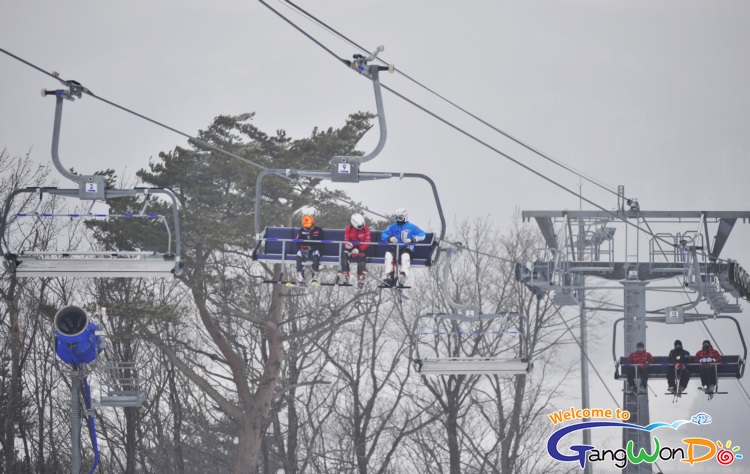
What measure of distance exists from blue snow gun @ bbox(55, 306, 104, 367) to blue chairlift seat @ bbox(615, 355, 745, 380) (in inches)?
427

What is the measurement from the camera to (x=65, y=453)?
39156mm

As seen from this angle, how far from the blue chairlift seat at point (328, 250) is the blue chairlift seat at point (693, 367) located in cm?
805

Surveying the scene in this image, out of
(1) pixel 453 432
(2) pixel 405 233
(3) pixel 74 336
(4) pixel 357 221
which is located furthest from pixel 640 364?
(1) pixel 453 432

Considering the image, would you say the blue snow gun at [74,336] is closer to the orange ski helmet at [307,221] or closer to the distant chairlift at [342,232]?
the distant chairlift at [342,232]

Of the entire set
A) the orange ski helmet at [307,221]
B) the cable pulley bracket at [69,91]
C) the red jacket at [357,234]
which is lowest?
the red jacket at [357,234]

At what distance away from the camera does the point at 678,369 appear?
934 inches

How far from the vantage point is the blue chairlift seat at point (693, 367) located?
23.7 m

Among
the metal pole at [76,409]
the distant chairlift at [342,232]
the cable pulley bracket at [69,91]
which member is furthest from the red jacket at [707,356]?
the cable pulley bracket at [69,91]

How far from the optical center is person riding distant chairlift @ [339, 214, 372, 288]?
16953 millimetres

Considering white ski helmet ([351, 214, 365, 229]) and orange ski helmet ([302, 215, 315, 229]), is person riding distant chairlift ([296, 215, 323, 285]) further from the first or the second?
white ski helmet ([351, 214, 365, 229])

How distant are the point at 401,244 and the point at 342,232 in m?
1.73

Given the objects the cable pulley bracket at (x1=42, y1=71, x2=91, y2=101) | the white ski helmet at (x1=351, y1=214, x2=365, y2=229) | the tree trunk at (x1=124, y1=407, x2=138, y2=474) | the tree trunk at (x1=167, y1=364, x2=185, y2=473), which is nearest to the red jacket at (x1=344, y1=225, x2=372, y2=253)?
the white ski helmet at (x1=351, y1=214, x2=365, y2=229)

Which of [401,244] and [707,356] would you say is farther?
[707,356]

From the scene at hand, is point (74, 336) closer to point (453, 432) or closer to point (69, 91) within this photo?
point (69, 91)
